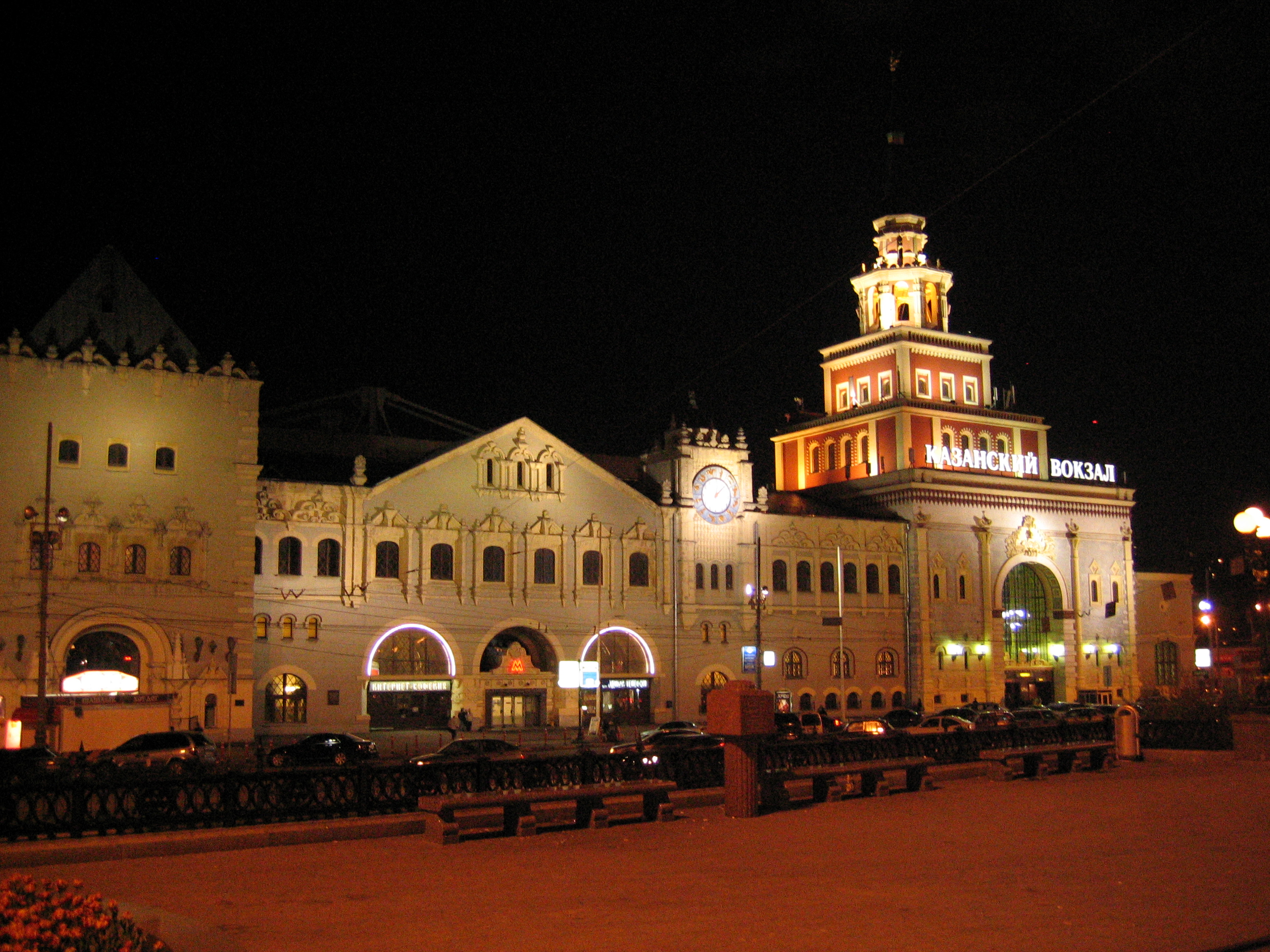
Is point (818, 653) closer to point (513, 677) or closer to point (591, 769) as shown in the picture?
point (513, 677)

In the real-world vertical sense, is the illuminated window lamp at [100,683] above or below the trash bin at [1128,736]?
above

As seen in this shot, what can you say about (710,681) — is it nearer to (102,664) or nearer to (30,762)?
(102,664)

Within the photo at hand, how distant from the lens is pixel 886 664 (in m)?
66.6

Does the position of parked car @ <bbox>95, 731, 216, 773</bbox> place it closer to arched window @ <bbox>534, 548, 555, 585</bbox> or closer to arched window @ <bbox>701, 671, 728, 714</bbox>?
arched window @ <bbox>534, 548, 555, 585</bbox>

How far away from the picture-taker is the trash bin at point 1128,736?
101 feet

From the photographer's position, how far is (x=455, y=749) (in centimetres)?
3697

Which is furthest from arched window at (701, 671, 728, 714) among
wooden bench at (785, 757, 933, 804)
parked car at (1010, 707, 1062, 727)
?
wooden bench at (785, 757, 933, 804)

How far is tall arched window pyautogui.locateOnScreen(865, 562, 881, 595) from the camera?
66.9 meters

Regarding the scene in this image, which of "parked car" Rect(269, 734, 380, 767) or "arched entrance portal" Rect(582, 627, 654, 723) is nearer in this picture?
"parked car" Rect(269, 734, 380, 767)

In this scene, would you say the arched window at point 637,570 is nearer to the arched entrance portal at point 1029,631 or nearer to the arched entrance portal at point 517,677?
the arched entrance portal at point 517,677

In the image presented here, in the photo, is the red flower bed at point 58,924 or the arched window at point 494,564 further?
the arched window at point 494,564

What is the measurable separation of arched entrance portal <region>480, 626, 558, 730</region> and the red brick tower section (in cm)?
2360

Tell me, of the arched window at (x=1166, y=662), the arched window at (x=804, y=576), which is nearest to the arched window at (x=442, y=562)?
the arched window at (x=804, y=576)

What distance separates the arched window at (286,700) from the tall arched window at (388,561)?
17.6ft
